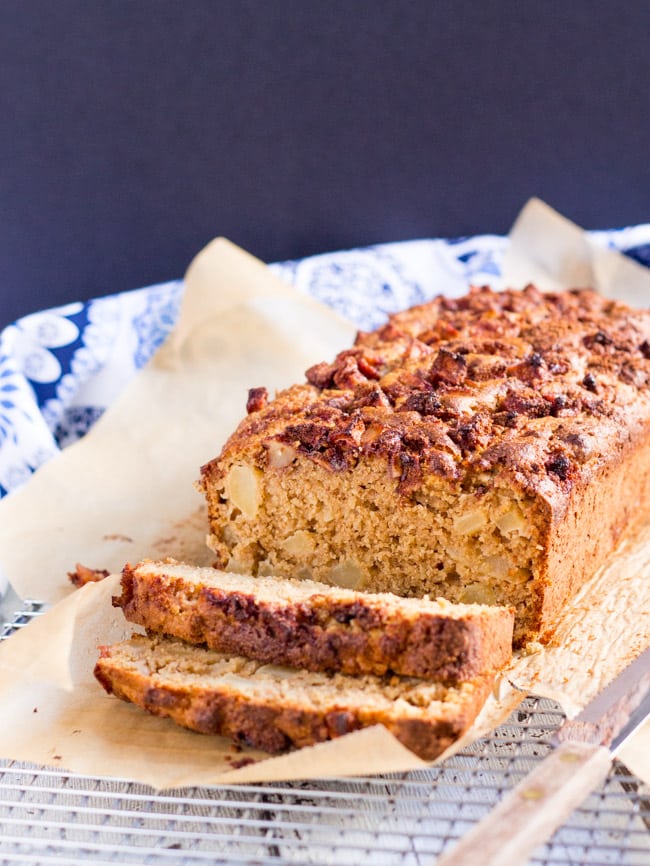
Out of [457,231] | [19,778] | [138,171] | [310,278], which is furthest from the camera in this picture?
[457,231]

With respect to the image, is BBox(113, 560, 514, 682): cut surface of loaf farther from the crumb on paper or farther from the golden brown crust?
the crumb on paper

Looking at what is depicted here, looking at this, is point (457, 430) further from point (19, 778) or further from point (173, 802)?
point (19, 778)

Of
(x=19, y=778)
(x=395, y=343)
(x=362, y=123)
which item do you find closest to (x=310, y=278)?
(x=362, y=123)

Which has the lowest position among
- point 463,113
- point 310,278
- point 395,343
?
point 310,278

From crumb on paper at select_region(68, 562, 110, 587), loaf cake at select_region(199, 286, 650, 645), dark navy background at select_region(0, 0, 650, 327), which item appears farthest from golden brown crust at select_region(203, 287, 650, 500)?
dark navy background at select_region(0, 0, 650, 327)

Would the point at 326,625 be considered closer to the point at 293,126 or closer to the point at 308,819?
the point at 308,819

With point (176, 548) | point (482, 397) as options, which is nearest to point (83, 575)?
point (176, 548)

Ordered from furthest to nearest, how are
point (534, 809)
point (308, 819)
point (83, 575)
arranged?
point (83, 575) → point (308, 819) → point (534, 809)
